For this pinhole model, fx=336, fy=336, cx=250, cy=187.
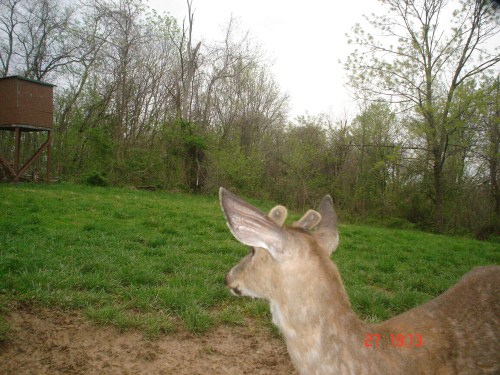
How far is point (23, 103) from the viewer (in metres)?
17.2

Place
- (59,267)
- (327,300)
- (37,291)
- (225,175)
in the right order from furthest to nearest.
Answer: (225,175) < (59,267) < (37,291) < (327,300)

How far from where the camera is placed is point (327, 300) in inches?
68.1

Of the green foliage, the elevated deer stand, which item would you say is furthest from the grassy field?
the green foliage

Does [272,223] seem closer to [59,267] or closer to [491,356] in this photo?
[491,356]

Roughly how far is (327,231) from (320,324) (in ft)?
1.99

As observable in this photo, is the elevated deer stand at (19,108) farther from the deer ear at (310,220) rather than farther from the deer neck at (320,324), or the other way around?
the deer neck at (320,324)

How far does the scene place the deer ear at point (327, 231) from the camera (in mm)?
2051

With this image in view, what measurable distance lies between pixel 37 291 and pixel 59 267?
0.92 m

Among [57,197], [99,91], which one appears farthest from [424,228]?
[99,91]

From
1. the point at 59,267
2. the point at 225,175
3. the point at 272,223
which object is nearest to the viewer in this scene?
the point at 272,223

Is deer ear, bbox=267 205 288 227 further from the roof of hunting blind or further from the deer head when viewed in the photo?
the roof of hunting blind

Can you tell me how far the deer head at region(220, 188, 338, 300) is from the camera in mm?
1530

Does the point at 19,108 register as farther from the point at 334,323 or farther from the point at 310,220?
the point at 334,323

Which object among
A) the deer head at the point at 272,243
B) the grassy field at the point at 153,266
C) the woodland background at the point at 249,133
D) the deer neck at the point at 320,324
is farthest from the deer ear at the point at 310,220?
the woodland background at the point at 249,133
